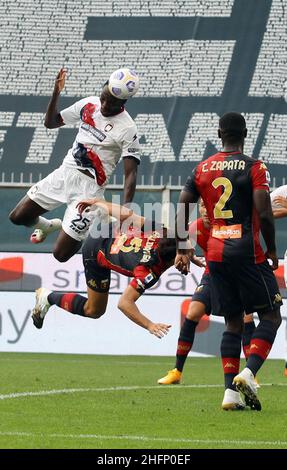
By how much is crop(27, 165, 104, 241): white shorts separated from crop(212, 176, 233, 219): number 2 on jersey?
3317mm

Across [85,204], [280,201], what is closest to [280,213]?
[280,201]

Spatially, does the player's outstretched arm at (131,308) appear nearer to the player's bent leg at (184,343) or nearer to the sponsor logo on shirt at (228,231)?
the player's bent leg at (184,343)

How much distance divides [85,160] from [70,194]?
16.8 inches

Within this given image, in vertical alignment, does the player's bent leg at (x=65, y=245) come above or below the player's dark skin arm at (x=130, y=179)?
below

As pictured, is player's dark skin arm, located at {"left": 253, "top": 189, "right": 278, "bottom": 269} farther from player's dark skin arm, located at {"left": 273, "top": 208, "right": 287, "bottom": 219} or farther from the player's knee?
the player's knee

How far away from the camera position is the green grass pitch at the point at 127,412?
648cm

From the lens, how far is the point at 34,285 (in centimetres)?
1742

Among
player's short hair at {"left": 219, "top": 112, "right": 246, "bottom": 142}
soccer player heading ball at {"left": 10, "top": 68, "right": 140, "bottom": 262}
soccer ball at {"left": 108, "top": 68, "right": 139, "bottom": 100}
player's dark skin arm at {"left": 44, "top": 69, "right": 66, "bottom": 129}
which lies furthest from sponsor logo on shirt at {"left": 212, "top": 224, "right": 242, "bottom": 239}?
player's dark skin arm at {"left": 44, "top": 69, "right": 66, "bottom": 129}

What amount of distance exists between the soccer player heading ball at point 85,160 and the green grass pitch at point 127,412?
1.60 m

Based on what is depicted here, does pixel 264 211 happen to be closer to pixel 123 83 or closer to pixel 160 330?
pixel 160 330

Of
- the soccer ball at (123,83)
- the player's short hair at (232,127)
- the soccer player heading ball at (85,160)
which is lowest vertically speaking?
the player's short hair at (232,127)

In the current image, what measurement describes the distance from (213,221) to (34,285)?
30.1 ft

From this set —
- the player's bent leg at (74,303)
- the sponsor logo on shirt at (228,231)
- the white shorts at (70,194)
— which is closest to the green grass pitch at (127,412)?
the player's bent leg at (74,303)

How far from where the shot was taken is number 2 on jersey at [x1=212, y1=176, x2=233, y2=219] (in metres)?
8.30
